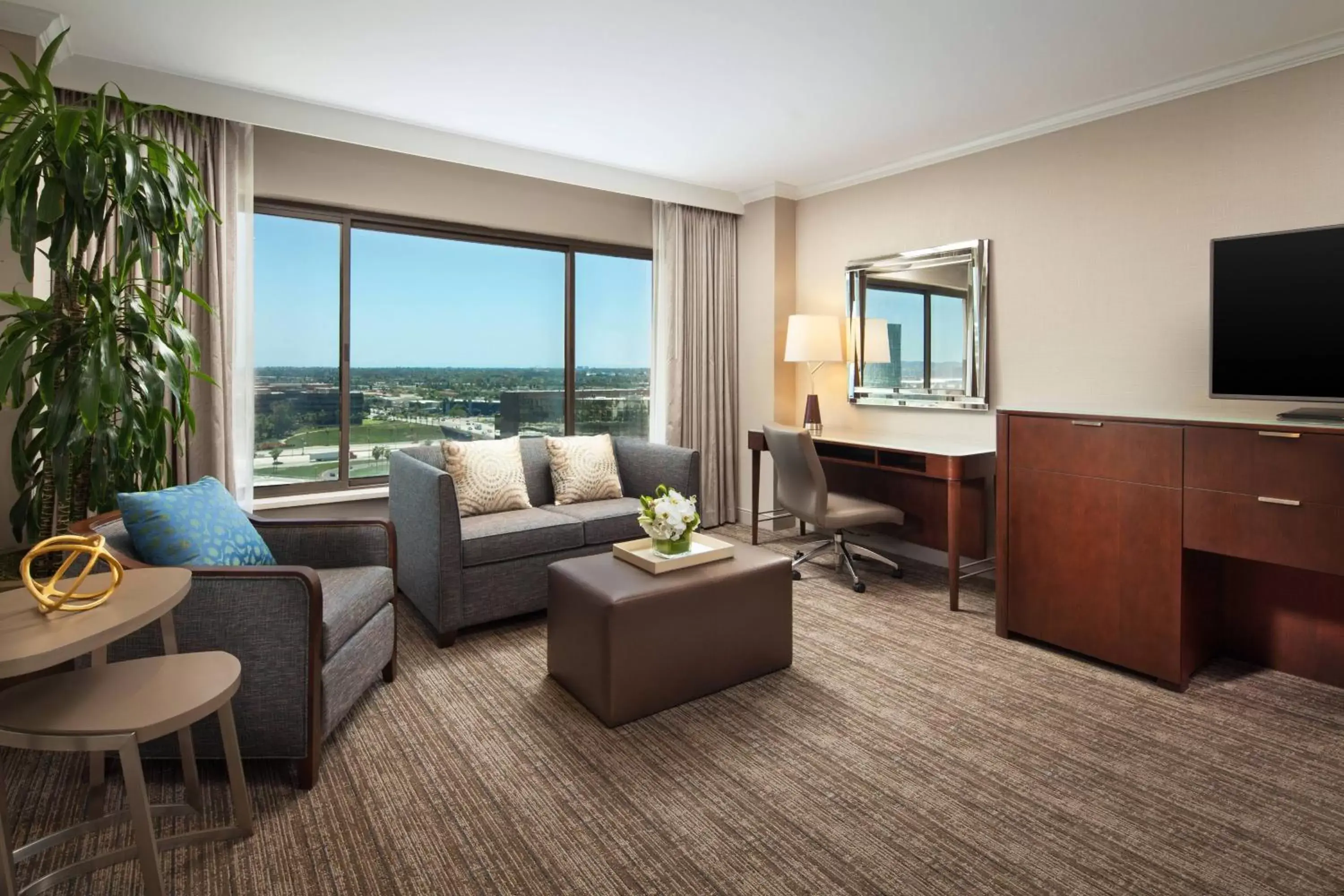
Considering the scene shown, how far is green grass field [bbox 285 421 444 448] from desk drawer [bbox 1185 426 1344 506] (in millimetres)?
3938

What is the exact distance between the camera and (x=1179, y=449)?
8.84 feet

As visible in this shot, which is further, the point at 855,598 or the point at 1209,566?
the point at 855,598

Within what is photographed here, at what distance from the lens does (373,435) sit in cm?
436

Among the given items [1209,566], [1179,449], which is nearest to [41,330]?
[1179,449]

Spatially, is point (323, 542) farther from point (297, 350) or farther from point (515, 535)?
point (297, 350)

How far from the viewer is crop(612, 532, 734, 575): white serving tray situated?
269cm

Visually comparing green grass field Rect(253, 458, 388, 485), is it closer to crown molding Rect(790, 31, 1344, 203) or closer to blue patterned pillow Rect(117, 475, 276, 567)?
blue patterned pillow Rect(117, 475, 276, 567)

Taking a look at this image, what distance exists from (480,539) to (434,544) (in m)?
0.20

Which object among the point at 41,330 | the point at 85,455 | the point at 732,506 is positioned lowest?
the point at 732,506

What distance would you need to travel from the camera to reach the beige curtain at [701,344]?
524 centimetres

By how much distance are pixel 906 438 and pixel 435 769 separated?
128 inches

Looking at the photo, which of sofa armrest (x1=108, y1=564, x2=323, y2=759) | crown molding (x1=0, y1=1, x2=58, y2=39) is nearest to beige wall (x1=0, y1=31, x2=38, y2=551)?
crown molding (x1=0, y1=1, x2=58, y2=39)

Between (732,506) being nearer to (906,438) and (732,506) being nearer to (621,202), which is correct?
(906,438)

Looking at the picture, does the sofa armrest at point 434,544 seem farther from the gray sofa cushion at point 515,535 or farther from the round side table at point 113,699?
the round side table at point 113,699
